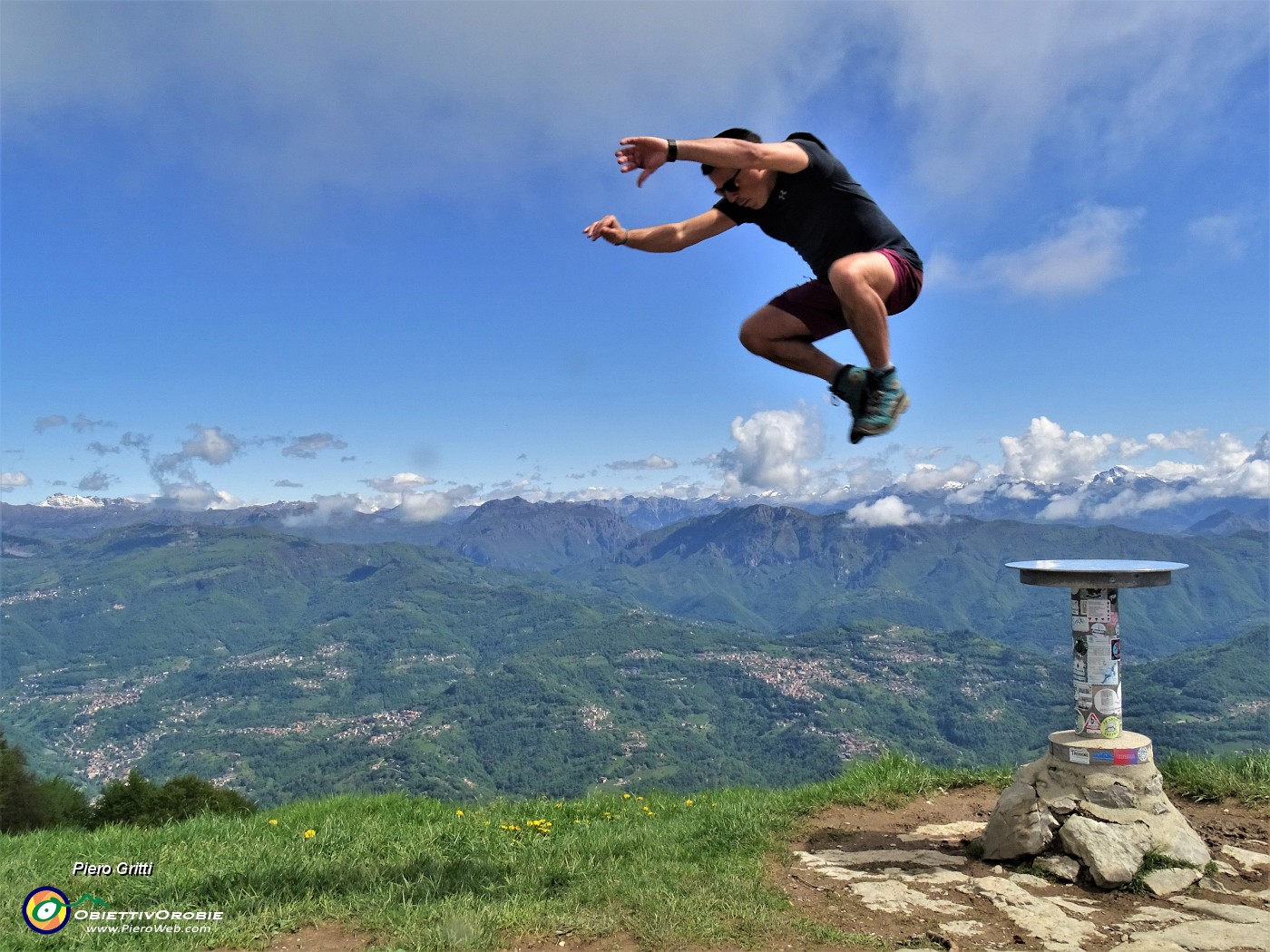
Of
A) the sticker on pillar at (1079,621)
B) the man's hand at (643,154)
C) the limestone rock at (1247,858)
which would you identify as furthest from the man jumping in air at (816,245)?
the limestone rock at (1247,858)

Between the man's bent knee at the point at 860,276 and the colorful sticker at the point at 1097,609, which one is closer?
the man's bent knee at the point at 860,276

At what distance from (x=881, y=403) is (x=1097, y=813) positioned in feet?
14.4

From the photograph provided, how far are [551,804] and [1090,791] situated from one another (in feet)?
18.6

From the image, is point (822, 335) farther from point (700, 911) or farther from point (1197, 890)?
point (1197, 890)

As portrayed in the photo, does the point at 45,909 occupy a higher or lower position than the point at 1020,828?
lower

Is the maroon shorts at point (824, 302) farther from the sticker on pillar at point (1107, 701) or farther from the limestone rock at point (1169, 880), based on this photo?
the limestone rock at point (1169, 880)

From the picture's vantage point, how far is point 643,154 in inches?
149

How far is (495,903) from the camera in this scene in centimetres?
533

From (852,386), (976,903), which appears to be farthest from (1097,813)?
(852,386)

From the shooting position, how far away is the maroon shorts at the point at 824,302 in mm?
4234

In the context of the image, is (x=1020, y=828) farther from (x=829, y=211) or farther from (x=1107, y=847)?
(x=829, y=211)

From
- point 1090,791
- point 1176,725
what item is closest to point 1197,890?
point 1090,791

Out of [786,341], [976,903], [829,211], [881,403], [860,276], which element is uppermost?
[829,211]

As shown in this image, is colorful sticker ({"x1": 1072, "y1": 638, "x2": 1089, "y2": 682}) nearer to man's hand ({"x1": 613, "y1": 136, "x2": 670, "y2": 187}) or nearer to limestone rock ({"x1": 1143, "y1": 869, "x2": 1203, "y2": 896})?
limestone rock ({"x1": 1143, "y1": 869, "x2": 1203, "y2": 896})
